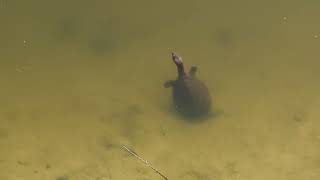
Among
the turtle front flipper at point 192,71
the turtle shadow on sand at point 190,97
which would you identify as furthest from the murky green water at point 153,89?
the turtle front flipper at point 192,71

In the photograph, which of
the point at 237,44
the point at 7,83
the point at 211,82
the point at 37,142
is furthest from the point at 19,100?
the point at 237,44

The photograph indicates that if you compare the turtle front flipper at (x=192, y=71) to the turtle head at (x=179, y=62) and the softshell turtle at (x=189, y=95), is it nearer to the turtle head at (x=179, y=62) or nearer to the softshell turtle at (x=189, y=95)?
the softshell turtle at (x=189, y=95)

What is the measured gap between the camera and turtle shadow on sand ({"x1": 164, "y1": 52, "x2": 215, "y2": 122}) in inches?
211

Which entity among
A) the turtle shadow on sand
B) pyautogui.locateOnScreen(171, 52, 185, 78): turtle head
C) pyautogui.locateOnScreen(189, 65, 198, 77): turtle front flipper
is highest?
pyautogui.locateOnScreen(189, 65, 198, 77): turtle front flipper

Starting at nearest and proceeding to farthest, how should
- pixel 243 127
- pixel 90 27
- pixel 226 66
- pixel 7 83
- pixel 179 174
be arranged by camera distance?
pixel 179 174 < pixel 243 127 < pixel 7 83 < pixel 226 66 < pixel 90 27

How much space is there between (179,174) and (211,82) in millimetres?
1457

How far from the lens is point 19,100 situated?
5449 millimetres

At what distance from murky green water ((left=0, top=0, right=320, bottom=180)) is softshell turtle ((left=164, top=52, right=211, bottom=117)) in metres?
0.12

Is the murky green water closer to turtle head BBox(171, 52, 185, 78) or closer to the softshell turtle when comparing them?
the softshell turtle

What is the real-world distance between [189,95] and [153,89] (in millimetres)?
541

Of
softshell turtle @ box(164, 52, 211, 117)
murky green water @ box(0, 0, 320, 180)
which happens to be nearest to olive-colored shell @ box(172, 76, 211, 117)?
softshell turtle @ box(164, 52, 211, 117)

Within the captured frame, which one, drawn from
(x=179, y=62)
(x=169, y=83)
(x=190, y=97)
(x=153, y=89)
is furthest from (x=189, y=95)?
(x=153, y=89)

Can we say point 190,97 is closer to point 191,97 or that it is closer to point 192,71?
point 191,97

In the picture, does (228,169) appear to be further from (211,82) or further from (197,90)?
(211,82)
